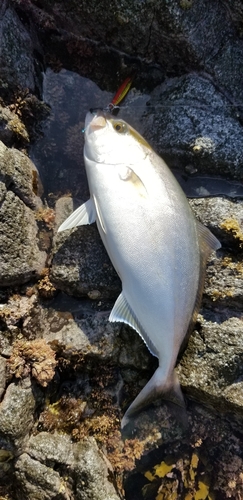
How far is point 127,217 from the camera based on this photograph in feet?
12.3

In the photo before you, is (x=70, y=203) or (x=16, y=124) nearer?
(x=16, y=124)

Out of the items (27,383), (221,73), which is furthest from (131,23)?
(27,383)

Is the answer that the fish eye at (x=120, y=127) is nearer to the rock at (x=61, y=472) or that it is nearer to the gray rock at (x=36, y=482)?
the rock at (x=61, y=472)

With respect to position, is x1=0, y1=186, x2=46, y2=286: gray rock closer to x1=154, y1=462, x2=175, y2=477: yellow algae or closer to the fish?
the fish

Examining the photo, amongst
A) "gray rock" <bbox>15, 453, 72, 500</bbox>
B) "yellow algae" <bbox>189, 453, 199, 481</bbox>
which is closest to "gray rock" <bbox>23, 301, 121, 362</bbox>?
"gray rock" <bbox>15, 453, 72, 500</bbox>

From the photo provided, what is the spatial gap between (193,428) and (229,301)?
146 centimetres

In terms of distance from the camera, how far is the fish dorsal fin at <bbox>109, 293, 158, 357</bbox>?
3928mm

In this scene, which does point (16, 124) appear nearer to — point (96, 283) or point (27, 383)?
point (96, 283)

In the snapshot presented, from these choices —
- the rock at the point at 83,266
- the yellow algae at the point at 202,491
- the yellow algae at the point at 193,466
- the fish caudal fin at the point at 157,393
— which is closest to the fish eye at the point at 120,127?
the rock at the point at 83,266

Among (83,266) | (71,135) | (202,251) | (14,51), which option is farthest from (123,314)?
(14,51)

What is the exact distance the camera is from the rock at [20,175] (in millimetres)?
4023

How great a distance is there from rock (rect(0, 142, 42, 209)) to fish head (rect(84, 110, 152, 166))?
2.52 ft

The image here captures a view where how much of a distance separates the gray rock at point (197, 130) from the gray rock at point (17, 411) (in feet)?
9.48

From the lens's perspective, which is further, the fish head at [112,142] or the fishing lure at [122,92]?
the fishing lure at [122,92]
